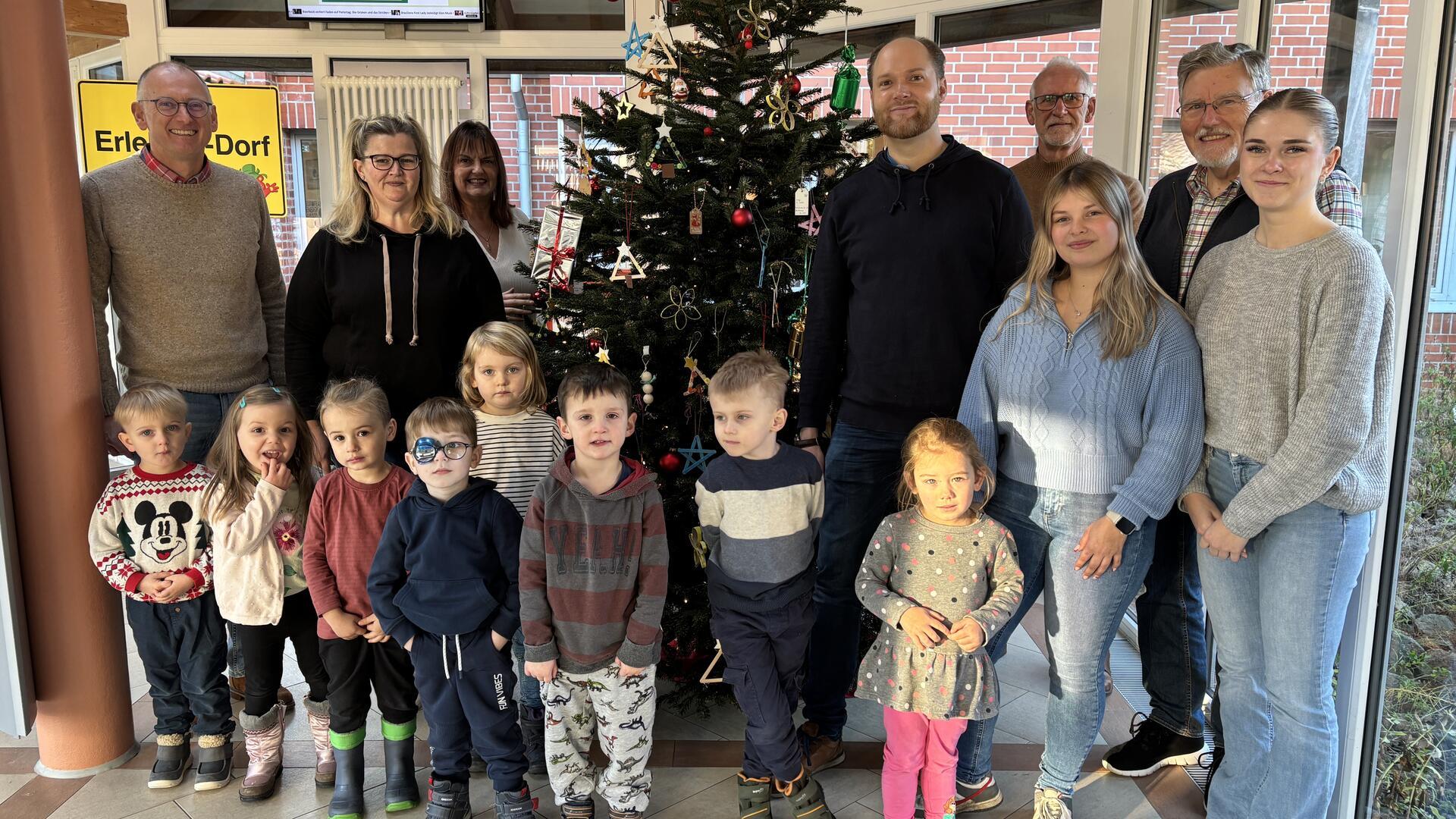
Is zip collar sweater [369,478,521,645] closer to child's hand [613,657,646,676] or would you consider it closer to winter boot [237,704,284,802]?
child's hand [613,657,646,676]

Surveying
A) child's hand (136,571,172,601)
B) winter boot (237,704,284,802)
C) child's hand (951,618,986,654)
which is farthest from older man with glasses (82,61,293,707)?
child's hand (951,618,986,654)

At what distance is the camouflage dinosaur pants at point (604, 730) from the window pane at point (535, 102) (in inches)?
132

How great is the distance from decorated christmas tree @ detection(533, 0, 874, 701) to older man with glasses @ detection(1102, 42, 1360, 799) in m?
0.86

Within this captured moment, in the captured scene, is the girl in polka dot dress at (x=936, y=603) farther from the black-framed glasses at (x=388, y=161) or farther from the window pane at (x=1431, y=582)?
the black-framed glasses at (x=388, y=161)

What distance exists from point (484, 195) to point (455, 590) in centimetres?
158

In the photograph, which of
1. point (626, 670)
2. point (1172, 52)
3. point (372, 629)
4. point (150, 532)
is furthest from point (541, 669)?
point (1172, 52)

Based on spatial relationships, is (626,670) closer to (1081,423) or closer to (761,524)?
(761,524)

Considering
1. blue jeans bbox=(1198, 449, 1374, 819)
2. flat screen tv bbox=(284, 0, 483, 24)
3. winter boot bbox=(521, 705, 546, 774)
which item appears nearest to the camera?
blue jeans bbox=(1198, 449, 1374, 819)

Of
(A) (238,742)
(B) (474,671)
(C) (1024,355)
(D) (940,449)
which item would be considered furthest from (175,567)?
(C) (1024,355)

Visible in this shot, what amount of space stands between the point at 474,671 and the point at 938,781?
112cm

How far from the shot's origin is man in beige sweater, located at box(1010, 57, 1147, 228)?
3127 millimetres

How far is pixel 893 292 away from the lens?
92.4 inches

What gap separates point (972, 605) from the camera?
2.11m

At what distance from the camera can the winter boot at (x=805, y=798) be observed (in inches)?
92.2
